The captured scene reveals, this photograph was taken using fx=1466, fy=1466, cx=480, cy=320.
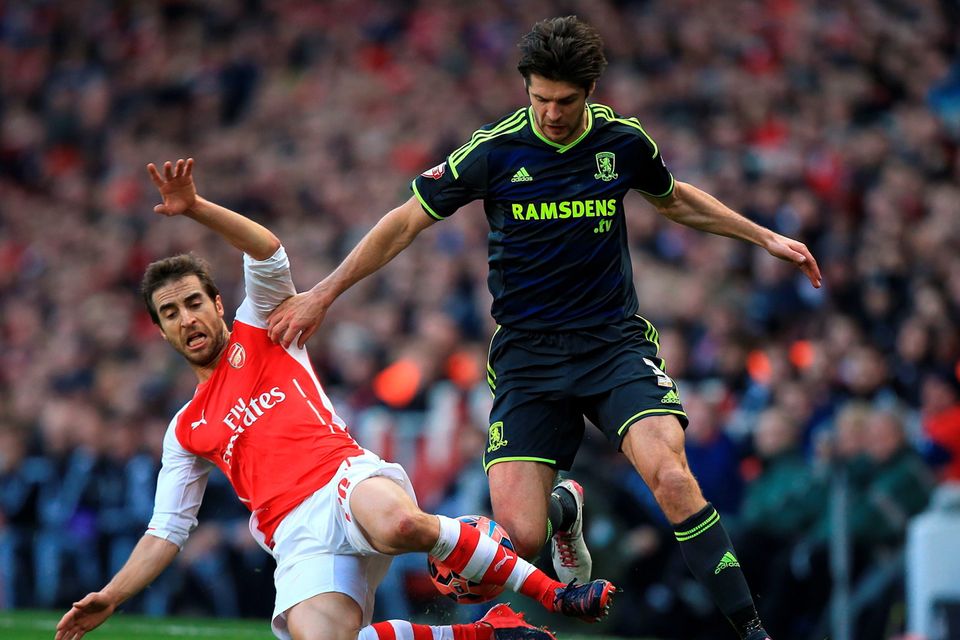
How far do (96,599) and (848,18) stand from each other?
404 inches

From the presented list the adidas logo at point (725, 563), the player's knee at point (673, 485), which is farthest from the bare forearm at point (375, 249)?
the adidas logo at point (725, 563)

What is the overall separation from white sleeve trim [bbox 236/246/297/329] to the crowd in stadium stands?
3.68 metres

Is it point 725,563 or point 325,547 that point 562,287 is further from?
point 325,547

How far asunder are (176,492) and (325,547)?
2.74ft

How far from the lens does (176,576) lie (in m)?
11.7

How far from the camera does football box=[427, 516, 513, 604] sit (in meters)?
6.22

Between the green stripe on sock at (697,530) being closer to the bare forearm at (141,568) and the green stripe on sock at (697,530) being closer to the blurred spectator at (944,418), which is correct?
the bare forearm at (141,568)

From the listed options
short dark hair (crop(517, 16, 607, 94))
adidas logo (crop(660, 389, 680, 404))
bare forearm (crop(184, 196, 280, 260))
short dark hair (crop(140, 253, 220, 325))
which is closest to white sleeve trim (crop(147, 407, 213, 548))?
short dark hair (crop(140, 253, 220, 325))

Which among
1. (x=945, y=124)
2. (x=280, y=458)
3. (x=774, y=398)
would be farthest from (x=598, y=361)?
(x=945, y=124)

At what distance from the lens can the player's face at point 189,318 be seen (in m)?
6.51

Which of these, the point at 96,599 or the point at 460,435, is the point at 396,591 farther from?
the point at 96,599

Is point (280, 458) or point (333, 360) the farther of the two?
point (333, 360)

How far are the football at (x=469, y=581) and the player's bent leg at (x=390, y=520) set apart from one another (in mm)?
216

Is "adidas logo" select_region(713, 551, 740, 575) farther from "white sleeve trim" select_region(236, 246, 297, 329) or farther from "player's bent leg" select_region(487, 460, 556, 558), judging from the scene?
"white sleeve trim" select_region(236, 246, 297, 329)
